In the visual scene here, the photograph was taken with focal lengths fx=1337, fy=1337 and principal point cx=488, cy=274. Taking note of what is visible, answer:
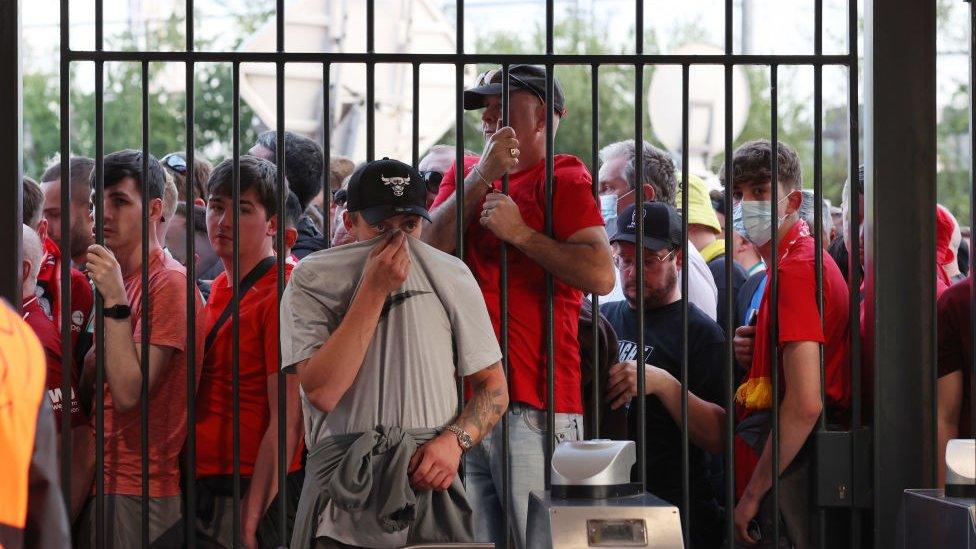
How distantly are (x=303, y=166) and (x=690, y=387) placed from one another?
1.57m

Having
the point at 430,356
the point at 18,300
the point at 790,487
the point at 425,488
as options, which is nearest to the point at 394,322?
the point at 430,356

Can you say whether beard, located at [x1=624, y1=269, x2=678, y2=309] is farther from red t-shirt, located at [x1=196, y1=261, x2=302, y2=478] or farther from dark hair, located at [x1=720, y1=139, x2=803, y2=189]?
red t-shirt, located at [x1=196, y1=261, x2=302, y2=478]

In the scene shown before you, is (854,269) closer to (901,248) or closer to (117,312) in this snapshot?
(901,248)

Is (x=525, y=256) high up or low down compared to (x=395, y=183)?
down

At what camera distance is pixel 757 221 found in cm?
410

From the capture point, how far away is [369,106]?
3584 millimetres

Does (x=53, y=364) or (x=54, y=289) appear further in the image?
(x=54, y=289)

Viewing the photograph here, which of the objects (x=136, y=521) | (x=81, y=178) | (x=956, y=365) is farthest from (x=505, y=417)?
(x=81, y=178)

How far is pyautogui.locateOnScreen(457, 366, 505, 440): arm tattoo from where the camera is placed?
3244mm

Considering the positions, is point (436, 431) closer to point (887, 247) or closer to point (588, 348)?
point (588, 348)

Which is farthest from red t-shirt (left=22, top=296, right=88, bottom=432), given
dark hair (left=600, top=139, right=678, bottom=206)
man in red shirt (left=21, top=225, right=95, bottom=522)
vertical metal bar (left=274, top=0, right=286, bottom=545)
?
dark hair (left=600, top=139, right=678, bottom=206)

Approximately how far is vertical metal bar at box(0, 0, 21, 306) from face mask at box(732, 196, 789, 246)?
2111 mm

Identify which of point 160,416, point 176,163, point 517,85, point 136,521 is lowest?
point 136,521

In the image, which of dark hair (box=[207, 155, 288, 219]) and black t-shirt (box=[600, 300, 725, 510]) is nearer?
dark hair (box=[207, 155, 288, 219])
